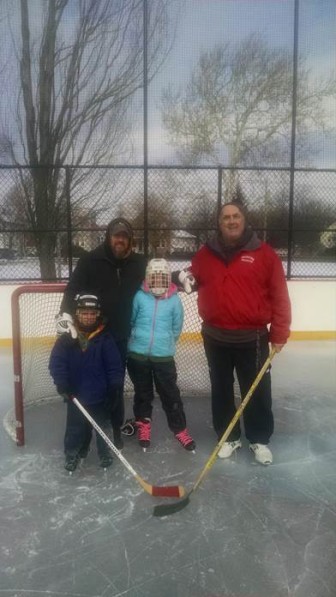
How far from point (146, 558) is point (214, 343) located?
103 cm

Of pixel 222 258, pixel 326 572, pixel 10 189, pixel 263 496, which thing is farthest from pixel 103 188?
pixel 326 572

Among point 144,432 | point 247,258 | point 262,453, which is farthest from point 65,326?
point 262,453

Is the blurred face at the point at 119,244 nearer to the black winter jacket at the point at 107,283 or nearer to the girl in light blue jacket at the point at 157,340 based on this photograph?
the black winter jacket at the point at 107,283

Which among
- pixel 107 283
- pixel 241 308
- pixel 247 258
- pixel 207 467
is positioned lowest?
pixel 207 467

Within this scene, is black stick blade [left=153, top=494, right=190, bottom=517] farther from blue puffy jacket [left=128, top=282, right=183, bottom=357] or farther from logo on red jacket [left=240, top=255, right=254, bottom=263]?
logo on red jacket [left=240, top=255, right=254, bottom=263]

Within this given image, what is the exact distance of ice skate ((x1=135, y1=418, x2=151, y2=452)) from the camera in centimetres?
260

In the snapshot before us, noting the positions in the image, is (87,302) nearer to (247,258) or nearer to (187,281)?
(187,281)

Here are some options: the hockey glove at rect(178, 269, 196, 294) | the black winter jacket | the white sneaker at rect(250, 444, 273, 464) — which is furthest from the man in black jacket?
the white sneaker at rect(250, 444, 273, 464)

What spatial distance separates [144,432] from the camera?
2.62m

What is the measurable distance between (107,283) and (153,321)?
1.01ft

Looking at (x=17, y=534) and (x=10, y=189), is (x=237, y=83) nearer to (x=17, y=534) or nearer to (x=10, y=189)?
(x=10, y=189)

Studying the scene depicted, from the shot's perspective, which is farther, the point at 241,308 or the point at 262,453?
the point at 262,453

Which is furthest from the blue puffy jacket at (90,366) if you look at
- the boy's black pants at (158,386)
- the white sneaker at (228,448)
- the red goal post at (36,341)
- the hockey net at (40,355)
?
the red goal post at (36,341)

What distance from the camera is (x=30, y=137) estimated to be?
7012mm
